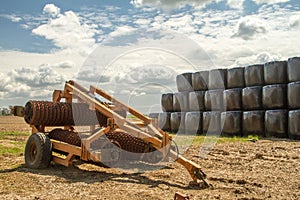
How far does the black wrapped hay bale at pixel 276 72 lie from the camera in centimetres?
1226

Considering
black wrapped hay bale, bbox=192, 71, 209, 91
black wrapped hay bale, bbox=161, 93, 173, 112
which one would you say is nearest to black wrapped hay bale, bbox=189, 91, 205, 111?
black wrapped hay bale, bbox=192, 71, 209, 91

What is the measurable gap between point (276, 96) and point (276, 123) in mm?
947

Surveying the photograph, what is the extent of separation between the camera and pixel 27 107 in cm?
740

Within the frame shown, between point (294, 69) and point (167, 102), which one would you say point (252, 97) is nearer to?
point (294, 69)

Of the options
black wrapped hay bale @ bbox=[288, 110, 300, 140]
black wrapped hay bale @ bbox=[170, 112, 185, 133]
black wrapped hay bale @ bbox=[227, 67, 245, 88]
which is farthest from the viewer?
black wrapped hay bale @ bbox=[170, 112, 185, 133]

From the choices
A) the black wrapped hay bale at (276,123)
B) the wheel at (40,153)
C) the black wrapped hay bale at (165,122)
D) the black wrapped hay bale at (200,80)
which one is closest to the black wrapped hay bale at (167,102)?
the black wrapped hay bale at (165,122)

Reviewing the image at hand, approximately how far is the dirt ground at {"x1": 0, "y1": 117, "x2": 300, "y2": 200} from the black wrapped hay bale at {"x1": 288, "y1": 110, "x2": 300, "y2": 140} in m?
3.57

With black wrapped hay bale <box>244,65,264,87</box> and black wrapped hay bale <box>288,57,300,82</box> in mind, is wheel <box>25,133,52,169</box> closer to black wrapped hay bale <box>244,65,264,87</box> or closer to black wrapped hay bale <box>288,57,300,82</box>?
black wrapped hay bale <box>288,57,300,82</box>

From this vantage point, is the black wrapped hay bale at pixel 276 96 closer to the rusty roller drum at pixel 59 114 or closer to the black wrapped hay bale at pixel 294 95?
the black wrapped hay bale at pixel 294 95

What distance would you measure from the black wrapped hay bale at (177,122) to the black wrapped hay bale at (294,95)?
489 centimetres

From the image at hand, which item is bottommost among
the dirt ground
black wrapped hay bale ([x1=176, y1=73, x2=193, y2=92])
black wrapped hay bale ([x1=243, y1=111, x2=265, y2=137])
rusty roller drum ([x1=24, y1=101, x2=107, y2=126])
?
the dirt ground

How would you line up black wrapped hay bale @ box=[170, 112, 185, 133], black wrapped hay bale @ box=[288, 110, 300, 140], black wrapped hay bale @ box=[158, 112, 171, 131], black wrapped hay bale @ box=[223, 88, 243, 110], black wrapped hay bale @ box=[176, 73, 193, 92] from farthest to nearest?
black wrapped hay bale @ box=[158, 112, 171, 131] < black wrapped hay bale @ box=[176, 73, 193, 92] < black wrapped hay bale @ box=[170, 112, 185, 133] < black wrapped hay bale @ box=[223, 88, 243, 110] < black wrapped hay bale @ box=[288, 110, 300, 140]

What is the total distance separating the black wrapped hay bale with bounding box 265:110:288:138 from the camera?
11.8 meters

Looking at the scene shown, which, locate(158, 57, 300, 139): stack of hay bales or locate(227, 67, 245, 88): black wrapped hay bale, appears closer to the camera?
locate(158, 57, 300, 139): stack of hay bales
